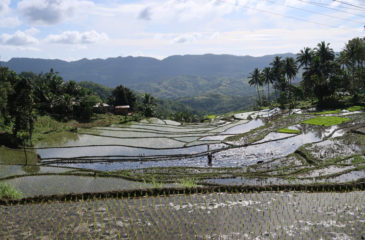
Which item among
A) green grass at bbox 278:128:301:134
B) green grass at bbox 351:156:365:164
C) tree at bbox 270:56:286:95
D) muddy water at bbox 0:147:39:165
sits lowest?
green grass at bbox 351:156:365:164

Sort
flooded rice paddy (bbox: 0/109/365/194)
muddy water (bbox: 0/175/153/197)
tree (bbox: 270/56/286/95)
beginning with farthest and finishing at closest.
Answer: tree (bbox: 270/56/286/95) → flooded rice paddy (bbox: 0/109/365/194) → muddy water (bbox: 0/175/153/197)

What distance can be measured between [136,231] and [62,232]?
266cm

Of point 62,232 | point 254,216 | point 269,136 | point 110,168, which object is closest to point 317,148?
point 269,136

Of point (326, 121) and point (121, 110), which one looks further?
point (121, 110)

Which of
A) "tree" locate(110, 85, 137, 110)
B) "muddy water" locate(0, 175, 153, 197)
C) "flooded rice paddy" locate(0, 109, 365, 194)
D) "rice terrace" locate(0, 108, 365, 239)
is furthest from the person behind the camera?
"tree" locate(110, 85, 137, 110)

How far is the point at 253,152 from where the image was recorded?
22.1 m

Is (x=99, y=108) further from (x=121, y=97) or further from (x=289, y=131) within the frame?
(x=289, y=131)

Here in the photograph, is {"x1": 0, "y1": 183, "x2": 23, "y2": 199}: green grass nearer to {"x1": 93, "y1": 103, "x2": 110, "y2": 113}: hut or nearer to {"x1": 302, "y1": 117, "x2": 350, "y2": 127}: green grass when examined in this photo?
{"x1": 302, "y1": 117, "x2": 350, "y2": 127}: green grass

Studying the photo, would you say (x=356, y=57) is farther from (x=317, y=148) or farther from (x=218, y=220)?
(x=218, y=220)

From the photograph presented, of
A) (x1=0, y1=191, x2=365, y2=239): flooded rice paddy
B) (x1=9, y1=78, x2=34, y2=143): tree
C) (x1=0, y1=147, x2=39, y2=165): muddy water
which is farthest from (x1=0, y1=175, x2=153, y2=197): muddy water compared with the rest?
(x1=9, y1=78, x2=34, y2=143): tree

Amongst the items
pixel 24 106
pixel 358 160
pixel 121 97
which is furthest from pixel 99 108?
pixel 358 160

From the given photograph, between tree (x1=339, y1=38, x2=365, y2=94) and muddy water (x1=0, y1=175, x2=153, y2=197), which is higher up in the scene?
tree (x1=339, y1=38, x2=365, y2=94)

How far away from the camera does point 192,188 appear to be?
13.1m

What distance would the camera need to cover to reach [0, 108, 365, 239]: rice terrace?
31.2ft
